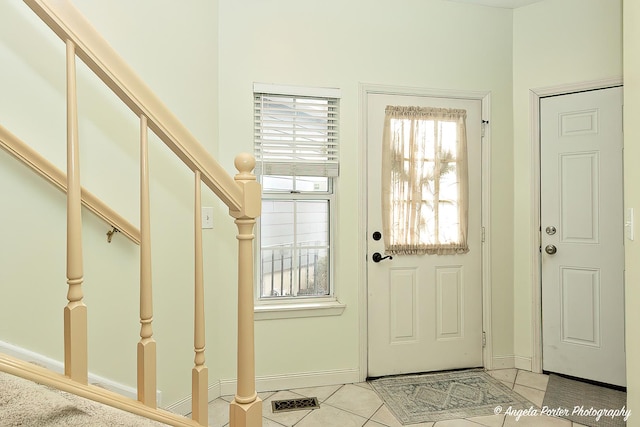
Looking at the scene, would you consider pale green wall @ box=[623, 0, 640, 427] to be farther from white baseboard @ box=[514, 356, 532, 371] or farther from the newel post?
the newel post

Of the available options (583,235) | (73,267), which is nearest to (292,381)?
(73,267)

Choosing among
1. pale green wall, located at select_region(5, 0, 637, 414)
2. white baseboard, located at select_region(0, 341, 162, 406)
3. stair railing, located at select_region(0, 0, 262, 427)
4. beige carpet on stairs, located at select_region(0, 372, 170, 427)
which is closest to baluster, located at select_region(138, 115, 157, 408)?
stair railing, located at select_region(0, 0, 262, 427)

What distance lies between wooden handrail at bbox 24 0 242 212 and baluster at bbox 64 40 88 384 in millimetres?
51

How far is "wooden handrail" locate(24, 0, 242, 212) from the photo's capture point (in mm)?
790

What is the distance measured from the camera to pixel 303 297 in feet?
8.75

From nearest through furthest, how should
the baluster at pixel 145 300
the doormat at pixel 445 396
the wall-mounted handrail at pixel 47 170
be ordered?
the baluster at pixel 145 300
the wall-mounted handrail at pixel 47 170
the doormat at pixel 445 396

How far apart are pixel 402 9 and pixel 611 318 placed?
2.64 metres

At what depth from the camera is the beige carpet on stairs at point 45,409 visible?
708 mm

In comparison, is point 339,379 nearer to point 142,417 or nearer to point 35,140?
point 142,417

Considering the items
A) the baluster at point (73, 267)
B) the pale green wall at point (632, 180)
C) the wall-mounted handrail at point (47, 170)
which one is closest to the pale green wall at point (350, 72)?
the wall-mounted handrail at point (47, 170)

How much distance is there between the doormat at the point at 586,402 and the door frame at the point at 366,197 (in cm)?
48

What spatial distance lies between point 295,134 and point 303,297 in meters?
1.16

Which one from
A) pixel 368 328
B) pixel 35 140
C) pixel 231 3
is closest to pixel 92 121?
pixel 35 140

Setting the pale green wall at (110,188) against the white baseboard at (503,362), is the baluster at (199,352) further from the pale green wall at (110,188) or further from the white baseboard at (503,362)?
the white baseboard at (503,362)
